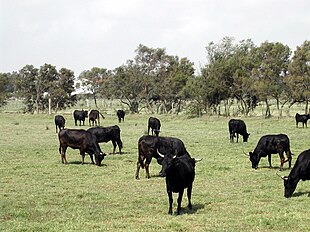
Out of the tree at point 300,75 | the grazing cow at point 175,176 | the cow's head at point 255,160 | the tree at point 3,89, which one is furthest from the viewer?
the tree at point 3,89

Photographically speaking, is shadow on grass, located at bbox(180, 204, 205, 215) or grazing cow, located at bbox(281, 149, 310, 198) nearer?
→ shadow on grass, located at bbox(180, 204, 205, 215)

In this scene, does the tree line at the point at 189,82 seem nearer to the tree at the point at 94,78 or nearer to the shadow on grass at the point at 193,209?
the tree at the point at 94,78

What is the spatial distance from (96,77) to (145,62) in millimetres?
16555

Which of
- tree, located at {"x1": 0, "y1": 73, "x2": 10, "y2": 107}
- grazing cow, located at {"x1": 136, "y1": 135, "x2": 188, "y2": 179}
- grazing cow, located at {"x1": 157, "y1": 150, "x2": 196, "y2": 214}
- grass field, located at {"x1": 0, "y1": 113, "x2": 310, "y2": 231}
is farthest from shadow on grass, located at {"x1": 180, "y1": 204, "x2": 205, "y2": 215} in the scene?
tree, located at {"x1": 0, "y1": 73, "x2": 10, "y2": 107}

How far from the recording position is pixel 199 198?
1252 cm

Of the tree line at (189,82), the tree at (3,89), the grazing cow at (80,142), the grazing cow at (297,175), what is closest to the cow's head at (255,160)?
the grazing cow at (297,175)

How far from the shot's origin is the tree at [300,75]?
51500mm

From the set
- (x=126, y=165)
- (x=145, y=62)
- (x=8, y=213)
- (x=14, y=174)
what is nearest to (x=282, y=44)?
(x=145, y=62)

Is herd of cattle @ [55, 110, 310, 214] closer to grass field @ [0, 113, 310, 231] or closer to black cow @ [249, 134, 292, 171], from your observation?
black cow @ [249, 134, 292, 171]

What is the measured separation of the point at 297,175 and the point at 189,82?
167ft

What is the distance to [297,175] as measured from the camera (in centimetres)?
1266

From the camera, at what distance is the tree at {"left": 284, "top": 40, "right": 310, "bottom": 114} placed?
169 ft

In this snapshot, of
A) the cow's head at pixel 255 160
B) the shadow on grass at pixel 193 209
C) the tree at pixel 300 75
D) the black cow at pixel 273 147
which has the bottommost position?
the shadow on grass at pixel 193 209

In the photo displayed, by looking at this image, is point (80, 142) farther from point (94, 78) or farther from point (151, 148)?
point (94, 78)
